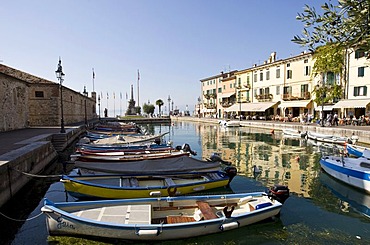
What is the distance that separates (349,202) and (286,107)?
133 ft

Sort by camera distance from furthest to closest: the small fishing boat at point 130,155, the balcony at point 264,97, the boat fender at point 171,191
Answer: the balcony at point 264,97, the small fishing boat at point 130,155, the boat fender at point 171,191

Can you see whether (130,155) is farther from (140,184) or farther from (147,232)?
(147,232)

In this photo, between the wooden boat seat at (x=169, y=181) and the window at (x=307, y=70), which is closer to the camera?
the wooden boat seat at (x=169, y=181)

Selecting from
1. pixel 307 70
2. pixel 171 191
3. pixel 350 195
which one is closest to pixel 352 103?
pixel 307 70

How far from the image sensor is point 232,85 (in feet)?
218

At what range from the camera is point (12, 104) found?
24031 mm

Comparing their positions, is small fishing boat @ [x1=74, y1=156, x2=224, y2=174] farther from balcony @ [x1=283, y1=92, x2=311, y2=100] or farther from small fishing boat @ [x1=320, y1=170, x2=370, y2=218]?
balcony @ [x1=283, y1=92, x2=311, y2=100]

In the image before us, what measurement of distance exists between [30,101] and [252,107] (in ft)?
134

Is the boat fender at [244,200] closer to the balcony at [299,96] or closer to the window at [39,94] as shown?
the window at [39,94]

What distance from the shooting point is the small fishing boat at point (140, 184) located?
972 centimetres

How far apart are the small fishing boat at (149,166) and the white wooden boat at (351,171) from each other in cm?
610

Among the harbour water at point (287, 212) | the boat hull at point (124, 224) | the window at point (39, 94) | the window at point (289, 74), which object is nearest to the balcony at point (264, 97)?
the window at point (289, 74)

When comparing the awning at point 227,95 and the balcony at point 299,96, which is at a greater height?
the awning at point 227,95

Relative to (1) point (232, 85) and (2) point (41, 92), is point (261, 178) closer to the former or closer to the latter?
(2) point (41, 92)
